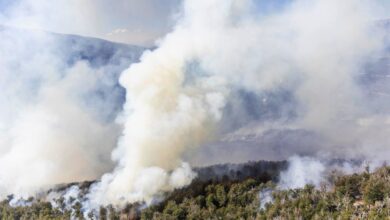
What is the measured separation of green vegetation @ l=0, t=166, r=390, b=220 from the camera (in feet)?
164

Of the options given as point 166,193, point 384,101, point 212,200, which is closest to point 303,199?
point 212,200

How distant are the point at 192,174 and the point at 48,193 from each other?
21.5 metres

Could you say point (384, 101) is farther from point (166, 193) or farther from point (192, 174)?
point (166, 193)

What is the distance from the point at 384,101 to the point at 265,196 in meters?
→ 116

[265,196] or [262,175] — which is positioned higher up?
[262,175]

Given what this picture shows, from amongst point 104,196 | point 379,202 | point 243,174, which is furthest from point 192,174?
point 379,202

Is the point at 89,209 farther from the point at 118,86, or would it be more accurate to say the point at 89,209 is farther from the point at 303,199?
the point at 118,86

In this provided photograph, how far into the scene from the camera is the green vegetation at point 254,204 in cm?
5003

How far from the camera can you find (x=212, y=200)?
57.2m

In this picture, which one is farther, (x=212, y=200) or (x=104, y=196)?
(x=104, y=196)

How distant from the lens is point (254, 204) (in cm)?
5384

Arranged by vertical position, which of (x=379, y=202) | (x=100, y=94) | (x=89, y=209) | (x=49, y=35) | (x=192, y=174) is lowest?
(x=379, y=202)

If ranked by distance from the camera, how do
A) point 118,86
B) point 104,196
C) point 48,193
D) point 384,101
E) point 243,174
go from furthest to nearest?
point 384,101 < point 118,86 < point 243,174 < point 48,193 < point 104,196

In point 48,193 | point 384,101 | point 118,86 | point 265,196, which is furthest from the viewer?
point 384,101
